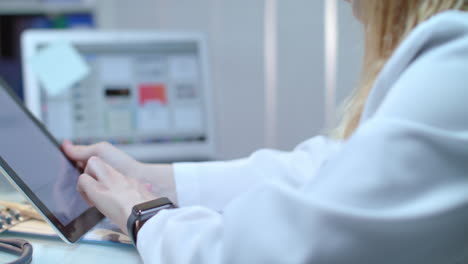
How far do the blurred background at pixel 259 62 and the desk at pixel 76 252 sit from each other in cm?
89

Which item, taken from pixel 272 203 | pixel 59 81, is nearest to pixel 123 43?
pixel 59 81

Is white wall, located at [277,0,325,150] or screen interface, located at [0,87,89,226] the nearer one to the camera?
screen interface, located at [0,87,89,226]

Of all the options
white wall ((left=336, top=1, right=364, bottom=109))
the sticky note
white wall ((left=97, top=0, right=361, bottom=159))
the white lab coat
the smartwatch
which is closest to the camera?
the white lab coat

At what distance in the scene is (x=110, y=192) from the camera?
44 centimetres

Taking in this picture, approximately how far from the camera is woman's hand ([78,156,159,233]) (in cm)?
41

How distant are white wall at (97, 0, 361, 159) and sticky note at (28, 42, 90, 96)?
1.16 feet

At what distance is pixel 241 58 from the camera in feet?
4.28

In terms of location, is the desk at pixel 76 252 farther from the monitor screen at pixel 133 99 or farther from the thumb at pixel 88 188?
the monitor screen at pixel 133 99

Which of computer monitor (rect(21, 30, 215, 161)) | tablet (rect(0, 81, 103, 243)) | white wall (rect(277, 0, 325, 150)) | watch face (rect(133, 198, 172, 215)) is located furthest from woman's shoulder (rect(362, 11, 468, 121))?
white wall (rect(277, 0, 325, 150))

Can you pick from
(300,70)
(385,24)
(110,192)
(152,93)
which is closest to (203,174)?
(110,192)

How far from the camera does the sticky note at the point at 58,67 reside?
39.0 inches

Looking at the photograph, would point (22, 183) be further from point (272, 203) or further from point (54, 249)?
point (272, 203)

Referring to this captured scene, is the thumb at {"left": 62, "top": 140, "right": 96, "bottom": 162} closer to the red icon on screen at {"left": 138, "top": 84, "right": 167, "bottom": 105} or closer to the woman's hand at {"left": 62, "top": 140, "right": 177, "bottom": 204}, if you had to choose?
the woman's hand at {"left": 62, "top": 140, "right": 177, "bottom": 204}

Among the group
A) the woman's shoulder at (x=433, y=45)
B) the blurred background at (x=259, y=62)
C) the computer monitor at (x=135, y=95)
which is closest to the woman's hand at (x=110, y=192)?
the woman's shoulder at (x=433, y=45)
